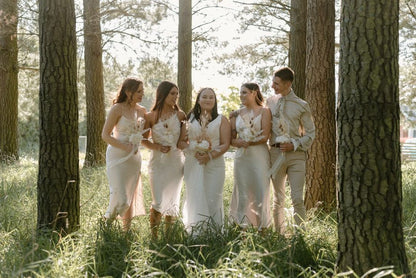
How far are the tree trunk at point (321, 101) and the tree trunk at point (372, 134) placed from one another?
3266mm

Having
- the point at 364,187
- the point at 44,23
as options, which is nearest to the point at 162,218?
the point at 44,23

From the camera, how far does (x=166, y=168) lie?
5945 millimetres

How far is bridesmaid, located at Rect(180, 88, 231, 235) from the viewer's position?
5785 mm

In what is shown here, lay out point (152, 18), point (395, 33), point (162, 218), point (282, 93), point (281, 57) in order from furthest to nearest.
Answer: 1. point (281, 57)
2. point (152, 18)
3. point (162, 218)
4. point (282, 93)
5. point (395, 33)

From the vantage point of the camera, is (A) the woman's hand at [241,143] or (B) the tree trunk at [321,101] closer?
(A) the woman's hand at [241,143]

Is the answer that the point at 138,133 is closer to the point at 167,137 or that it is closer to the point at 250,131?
the point at 167,137

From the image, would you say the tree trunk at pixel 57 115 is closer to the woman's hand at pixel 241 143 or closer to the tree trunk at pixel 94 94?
the woman's hand at pixel 241 143

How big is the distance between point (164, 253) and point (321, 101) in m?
3.74

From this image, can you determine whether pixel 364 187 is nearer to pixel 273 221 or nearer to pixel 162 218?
pixel 273 221

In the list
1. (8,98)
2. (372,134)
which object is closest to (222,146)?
(372,134)

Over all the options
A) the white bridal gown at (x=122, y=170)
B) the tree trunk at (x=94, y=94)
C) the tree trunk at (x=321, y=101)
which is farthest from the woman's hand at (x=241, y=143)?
the tree trunk at (x=94, y=94)

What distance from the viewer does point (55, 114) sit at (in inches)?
194

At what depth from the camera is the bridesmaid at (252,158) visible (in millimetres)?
5719

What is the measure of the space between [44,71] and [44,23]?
52cm
